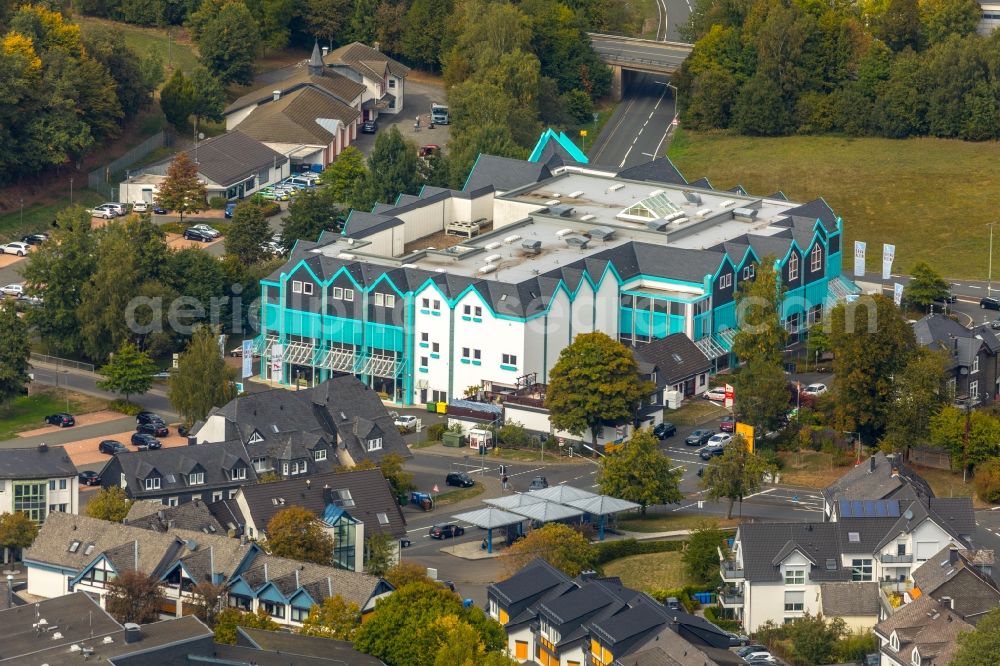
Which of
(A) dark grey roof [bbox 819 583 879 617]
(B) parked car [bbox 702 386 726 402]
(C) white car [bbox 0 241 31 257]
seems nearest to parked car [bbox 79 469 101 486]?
(B) parked car [bbox 702 386 726 402]

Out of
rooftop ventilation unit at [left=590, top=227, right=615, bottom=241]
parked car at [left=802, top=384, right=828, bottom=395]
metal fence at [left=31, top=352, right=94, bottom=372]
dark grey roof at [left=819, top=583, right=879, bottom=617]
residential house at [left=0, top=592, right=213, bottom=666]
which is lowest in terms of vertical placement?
dark grey roof at [left=819, top=583, right=879, bottom=617]

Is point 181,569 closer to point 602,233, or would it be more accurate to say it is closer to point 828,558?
point 828,558

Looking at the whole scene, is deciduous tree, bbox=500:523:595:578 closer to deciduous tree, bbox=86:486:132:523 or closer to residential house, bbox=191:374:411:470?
residential house, bbox=191:374:411:470

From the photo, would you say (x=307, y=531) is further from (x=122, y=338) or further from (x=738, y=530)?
(x=122, y=338)

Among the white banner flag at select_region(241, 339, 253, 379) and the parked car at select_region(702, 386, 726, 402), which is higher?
the white banner flag at select_region(241, 339, 253, 379)

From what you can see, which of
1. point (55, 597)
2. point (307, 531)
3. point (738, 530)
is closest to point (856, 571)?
point (738, 530)

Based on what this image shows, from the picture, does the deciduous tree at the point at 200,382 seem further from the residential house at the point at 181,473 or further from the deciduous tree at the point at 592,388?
the deciduous tree at the point at 592,388

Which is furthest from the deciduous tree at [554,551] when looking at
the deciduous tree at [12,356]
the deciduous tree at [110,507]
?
the deciduous tree at [12,356]
